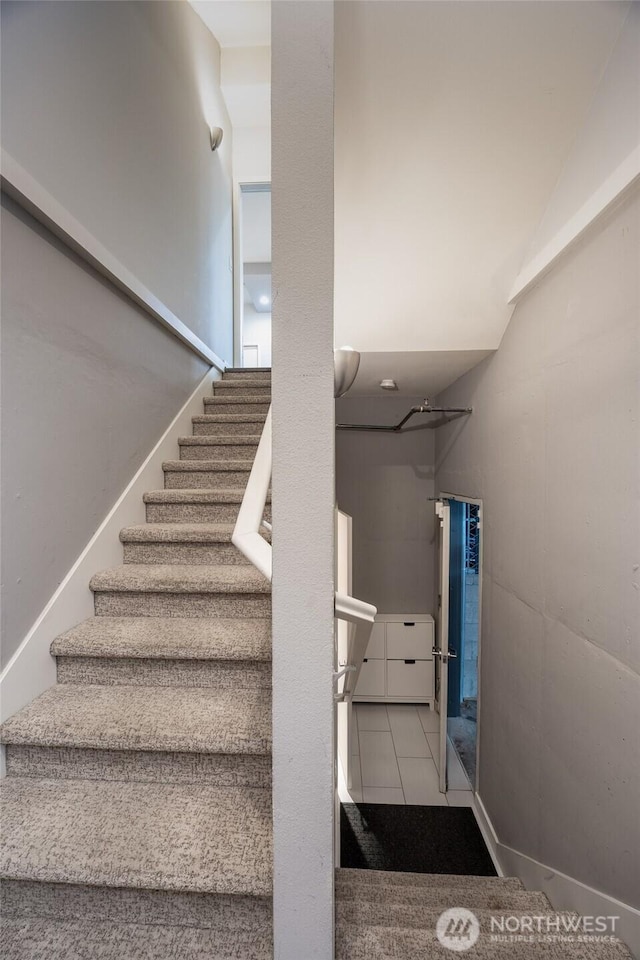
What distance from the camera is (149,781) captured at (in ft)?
3.90

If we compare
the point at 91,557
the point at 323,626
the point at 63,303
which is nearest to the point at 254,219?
the point at 63,303

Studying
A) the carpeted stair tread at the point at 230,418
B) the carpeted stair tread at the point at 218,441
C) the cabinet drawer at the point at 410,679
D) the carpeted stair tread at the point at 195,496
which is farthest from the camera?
the cabinet drawer at the point at 410,679

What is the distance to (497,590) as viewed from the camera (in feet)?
7.09

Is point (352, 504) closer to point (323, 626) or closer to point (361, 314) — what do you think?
point (361, 314)

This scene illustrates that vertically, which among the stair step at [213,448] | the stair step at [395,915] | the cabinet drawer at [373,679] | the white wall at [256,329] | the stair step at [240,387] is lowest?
the cabinet drawer at [373,679]

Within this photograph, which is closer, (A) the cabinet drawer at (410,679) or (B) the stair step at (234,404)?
(B) the stair step at (234,404)

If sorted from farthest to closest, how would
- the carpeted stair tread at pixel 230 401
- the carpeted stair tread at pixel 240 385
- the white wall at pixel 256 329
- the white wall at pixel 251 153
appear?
the white wall at pixel 256 329
the white wall at pixel 251 153
the carpeted stair tread at pixel 240 385
the carpeted stair tread at pixel 230 401

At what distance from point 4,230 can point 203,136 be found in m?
2.63

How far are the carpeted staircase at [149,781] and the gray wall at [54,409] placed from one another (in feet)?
0.81

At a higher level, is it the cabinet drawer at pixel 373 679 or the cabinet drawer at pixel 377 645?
the cabinet drawer at pixel 377 645

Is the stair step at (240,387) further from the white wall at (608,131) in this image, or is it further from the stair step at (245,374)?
the white wall at (608,131)

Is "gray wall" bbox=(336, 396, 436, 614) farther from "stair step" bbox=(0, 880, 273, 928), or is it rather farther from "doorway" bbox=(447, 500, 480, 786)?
"stair step" bbox=(0, 880, 273, 928)

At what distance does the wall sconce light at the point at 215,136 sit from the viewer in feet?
10.8

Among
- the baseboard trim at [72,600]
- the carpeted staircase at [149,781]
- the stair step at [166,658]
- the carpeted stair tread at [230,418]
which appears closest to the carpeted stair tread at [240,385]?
the carpeted stair tread at [230,418]
